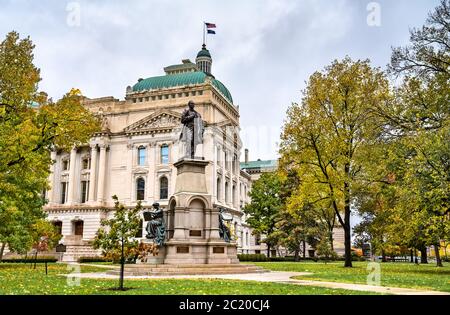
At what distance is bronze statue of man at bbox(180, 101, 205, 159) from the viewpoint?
24.9 meters

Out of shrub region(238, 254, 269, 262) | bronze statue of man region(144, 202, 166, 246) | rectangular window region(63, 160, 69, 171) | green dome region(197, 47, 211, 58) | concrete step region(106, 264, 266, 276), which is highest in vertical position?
green dome region(197, 47, 211, 58)

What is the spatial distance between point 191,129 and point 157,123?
38781 mm

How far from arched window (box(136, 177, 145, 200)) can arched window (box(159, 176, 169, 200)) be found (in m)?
2.68

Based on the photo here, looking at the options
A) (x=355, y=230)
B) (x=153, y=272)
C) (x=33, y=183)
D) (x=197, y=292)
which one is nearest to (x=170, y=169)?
(x=355, y=230)

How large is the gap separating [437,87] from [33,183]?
80.1ft

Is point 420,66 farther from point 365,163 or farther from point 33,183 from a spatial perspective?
point 33,183

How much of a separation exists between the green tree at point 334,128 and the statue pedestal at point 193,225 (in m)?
9.99

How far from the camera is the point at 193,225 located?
2333 cm

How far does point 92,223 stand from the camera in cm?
6225

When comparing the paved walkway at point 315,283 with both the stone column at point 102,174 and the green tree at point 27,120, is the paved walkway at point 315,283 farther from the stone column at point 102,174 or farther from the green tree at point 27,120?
the stone column at point 102,174

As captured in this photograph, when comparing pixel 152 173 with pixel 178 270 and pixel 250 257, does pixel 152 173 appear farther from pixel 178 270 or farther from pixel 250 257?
pixel 178 270

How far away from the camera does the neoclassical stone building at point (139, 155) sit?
61.8m

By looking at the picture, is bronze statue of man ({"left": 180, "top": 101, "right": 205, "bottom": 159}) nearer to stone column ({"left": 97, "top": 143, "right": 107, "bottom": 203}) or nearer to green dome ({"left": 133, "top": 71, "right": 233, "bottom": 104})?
green dome ({"left": 133, "top": 71, "right": 233, "bottom": 104})

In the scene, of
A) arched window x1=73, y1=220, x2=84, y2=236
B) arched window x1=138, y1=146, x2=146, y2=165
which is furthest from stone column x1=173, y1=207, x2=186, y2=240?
arched window x1=73, y1=220, x2=84, y2=236
